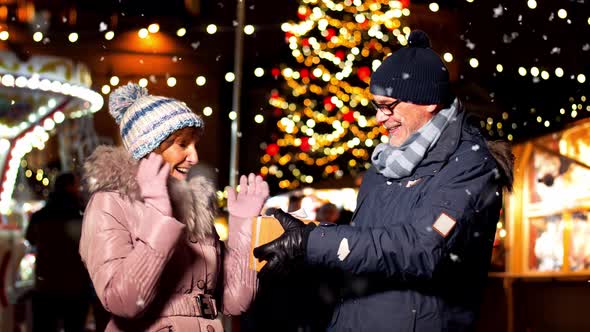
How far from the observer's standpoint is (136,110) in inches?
137

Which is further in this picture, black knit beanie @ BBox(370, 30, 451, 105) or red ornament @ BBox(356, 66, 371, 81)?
red ornament @ BBox(356, 66, 371, 81)

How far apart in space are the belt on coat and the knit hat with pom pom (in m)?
0.63

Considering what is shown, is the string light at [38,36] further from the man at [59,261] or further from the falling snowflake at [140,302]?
the falling snowflake at [140,302]

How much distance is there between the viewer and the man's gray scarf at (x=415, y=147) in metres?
3.26

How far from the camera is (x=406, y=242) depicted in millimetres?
2998


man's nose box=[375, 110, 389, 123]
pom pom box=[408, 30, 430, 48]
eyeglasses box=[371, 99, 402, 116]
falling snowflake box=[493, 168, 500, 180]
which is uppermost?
pom pom box=[408, 30, 430, 48]

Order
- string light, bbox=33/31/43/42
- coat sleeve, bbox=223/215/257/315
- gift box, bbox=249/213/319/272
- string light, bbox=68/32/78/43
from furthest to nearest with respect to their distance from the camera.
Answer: string light, bbox=68/32/78/43
string light, bbox=33/31/43/42
coat sleeve, bbox=223/215/257/315
gift box, bbox=249/213/319/272

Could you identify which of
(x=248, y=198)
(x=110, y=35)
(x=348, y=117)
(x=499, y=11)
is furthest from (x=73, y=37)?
(x=248, y=198)

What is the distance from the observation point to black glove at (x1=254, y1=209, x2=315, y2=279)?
302 centimetres

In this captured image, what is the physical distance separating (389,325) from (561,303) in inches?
229

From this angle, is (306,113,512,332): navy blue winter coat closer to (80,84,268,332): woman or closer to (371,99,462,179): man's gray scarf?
(371,99,462,179): man's gray scarf

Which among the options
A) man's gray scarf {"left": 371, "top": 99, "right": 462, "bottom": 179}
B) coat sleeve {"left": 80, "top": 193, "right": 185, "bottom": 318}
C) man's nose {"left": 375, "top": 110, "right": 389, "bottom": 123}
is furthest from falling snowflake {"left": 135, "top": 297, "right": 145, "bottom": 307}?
man's nose {"left": 375, "top": 110, "right": 389, "bottom": 123}

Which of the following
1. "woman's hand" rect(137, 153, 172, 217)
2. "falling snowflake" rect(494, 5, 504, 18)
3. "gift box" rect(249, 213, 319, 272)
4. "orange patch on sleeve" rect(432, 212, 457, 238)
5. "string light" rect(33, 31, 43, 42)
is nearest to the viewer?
"orange patch on sleeve" rect(432, 212, 457, 238)

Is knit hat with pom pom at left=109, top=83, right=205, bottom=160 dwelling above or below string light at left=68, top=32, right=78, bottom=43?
below
